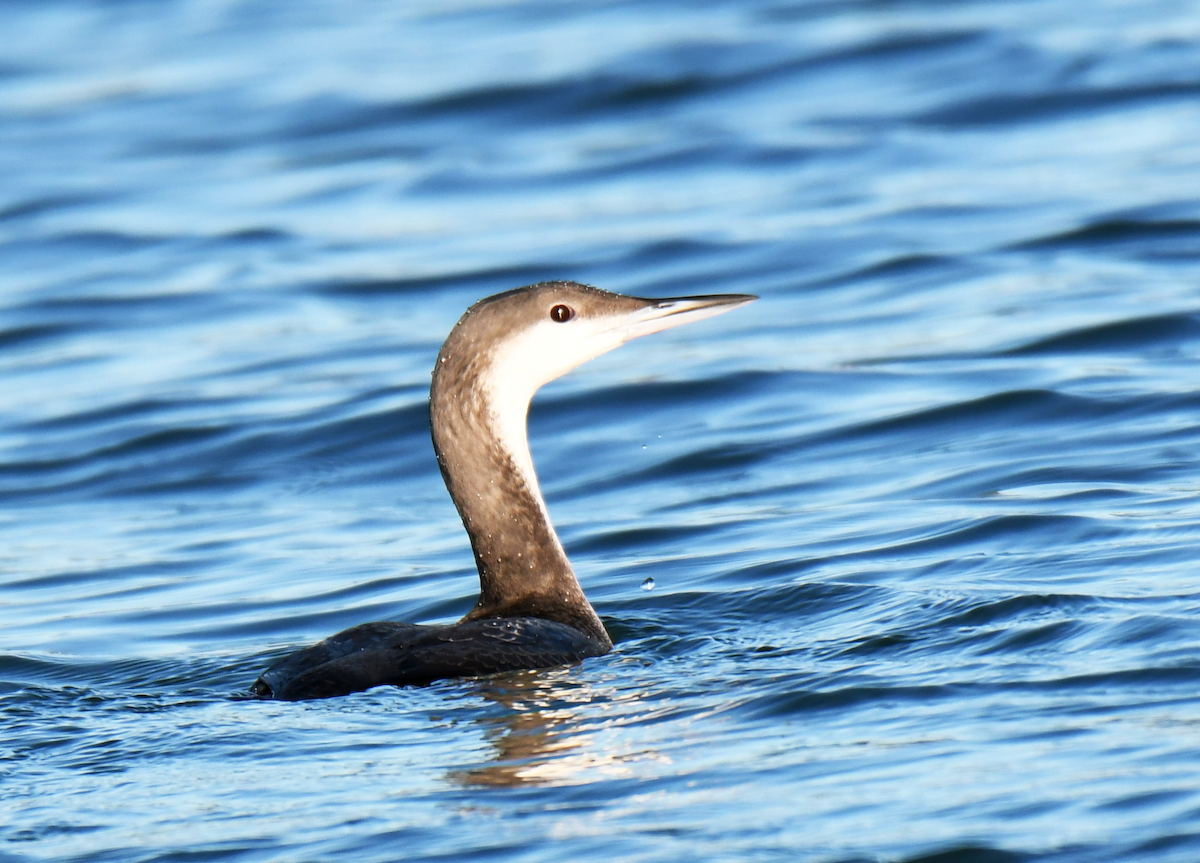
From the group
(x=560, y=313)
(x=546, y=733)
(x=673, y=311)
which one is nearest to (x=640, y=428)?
(x=673, y=311)

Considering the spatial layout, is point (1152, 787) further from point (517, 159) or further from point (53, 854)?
point (517, 159)

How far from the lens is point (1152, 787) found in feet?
13.0

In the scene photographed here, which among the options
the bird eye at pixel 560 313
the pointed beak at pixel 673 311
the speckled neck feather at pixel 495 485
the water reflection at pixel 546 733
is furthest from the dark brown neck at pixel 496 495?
the water reflection at pixel 546 733

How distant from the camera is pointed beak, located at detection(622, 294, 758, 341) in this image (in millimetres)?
6055

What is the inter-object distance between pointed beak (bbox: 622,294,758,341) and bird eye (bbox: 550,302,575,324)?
8.0 inches

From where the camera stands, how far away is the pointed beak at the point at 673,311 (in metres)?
6.05

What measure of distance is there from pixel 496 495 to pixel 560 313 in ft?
1.82

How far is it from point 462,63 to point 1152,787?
47.8 ft

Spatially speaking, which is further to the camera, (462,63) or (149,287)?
(462,63)

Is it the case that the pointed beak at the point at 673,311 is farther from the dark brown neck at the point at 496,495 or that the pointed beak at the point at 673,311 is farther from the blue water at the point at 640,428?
the blue water at the point at 640,428

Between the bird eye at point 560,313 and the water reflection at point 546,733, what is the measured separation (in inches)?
43.6

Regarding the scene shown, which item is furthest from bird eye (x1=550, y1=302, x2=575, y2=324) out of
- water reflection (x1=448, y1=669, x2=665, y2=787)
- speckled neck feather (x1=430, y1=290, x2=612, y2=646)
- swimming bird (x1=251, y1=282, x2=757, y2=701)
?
water reflection (x1=448, y1=669, x2=665, y2=787)

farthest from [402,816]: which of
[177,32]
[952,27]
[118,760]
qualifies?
[177,32]

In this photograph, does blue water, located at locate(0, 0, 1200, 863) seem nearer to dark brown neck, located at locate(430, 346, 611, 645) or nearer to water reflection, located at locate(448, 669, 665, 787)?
water reflection, located at locate(448, 669, 665, 787)
